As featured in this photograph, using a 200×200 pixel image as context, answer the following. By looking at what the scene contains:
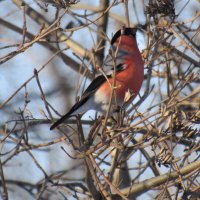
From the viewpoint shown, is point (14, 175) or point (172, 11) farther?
point (14, 175)

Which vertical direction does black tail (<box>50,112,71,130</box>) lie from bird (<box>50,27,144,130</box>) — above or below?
below

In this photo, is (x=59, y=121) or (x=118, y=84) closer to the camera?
(x=59, y=121)

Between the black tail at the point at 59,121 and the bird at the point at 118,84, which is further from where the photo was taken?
the bird at the point at 118,84

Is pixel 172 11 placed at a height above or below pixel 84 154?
above

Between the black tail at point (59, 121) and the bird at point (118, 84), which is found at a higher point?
the bird at point (118, 84)

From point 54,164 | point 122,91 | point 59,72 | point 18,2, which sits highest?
point 59,72

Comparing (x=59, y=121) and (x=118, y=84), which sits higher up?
(x=118, y=84)

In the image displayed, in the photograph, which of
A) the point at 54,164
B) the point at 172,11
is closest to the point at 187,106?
the point at 172,11

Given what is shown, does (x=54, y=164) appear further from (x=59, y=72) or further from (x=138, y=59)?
(x=138, y=59)

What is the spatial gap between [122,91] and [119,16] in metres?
1.47

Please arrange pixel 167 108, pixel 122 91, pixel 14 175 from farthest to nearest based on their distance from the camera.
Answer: pixel 14 175 < pixel 122 91 < pixel 167 108

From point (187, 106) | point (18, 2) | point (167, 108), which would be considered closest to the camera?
point (167, 108)

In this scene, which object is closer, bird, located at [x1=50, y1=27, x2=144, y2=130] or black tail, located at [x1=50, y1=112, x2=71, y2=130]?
black tail, located at [x1=50, y1=112, x2=71, y2=130]

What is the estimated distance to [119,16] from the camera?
15.9 feet
